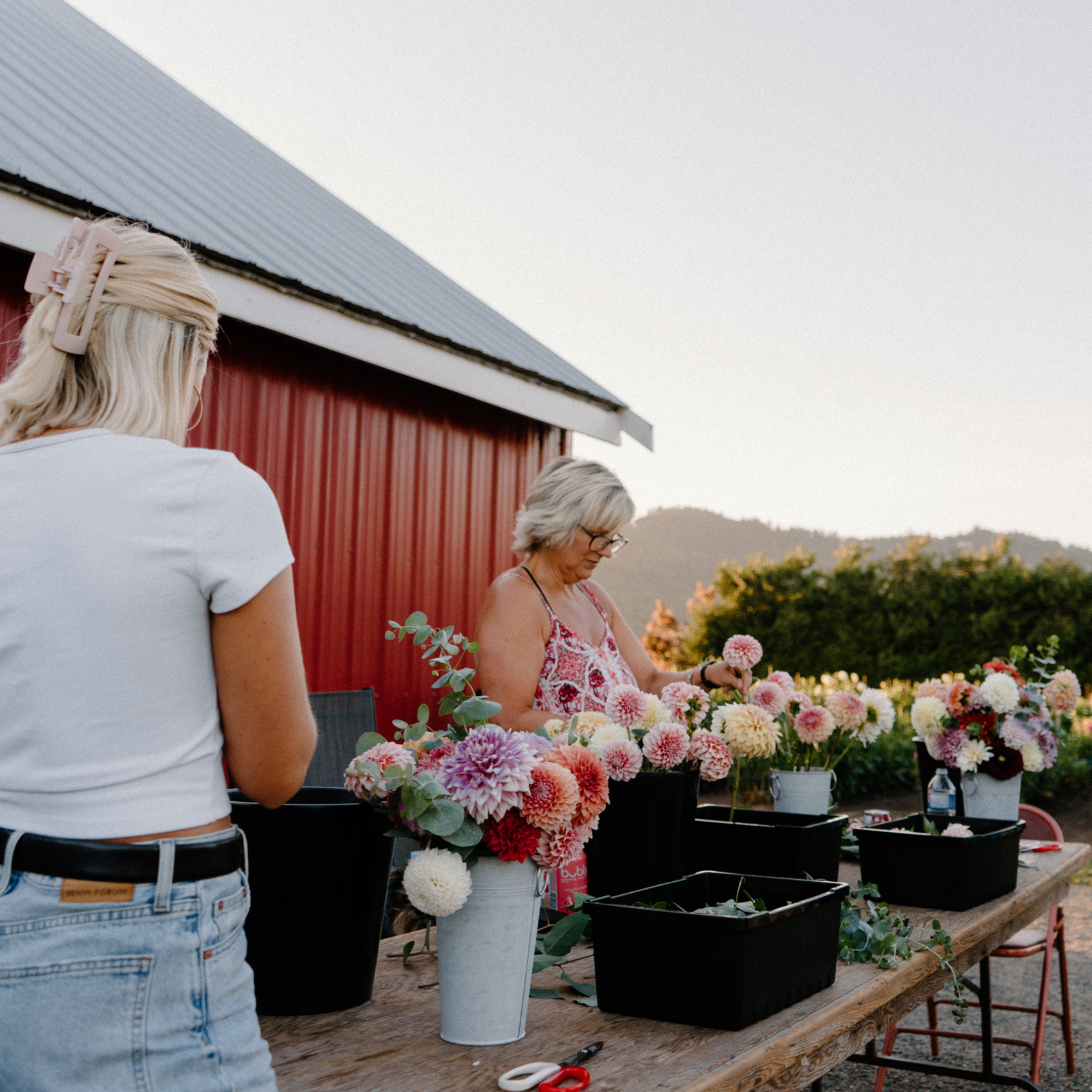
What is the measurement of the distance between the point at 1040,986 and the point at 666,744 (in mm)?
2969

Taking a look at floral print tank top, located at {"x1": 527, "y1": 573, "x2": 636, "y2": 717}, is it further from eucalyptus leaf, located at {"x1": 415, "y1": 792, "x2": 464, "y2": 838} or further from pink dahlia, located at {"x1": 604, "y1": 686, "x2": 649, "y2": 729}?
eucalyptus leaf, located at {"x1": 415, "y1": 792, "x2": 464, "y2": 838}

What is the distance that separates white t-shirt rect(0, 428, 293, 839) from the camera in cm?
85

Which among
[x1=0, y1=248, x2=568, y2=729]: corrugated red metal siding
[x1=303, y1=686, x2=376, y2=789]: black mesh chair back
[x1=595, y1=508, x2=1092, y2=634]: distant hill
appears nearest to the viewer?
[x1=303, y1=686, x2=376, y2=789]: black mesh chair back

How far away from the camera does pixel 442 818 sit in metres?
1.16

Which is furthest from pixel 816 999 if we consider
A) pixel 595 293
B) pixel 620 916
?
pixel 595 293

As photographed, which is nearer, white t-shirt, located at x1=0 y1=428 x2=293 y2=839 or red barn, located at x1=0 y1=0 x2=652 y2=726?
white t-shirt, located at x1=0 y1=428 x2=293 y2=839

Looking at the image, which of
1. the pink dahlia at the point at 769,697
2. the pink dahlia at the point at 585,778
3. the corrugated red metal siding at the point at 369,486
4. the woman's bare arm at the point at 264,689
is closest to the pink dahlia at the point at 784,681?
the pink dahlia at the point at 769,697

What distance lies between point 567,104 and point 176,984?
24.7 feet

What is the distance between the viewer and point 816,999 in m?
1.38

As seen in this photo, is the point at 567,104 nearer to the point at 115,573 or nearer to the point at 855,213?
the point at 855,213

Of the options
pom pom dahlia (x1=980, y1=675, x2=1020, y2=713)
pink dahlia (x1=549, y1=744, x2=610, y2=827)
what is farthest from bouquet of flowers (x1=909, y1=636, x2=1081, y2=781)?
pink dahlia (x1=549, y1=744, x2=610, y2=827)

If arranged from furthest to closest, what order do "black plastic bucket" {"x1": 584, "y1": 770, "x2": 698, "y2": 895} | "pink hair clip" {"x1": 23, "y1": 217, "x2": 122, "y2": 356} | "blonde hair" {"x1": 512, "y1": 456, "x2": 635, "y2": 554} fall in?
1. "blonde hair" {"x1": 512, "y1": 456, "x2": 635, "y2": 554}
2. "black plastic bucket" {"x1": 584, "y1": 770, "x2": 698, "y2": 895}
3. "pink hair clip" {"x1": 23, "y1": 217, "x2": 122, "y2": 356}

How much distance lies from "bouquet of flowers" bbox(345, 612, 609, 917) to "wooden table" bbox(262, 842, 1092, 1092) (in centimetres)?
18

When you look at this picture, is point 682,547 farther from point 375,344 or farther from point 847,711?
point 847,711
